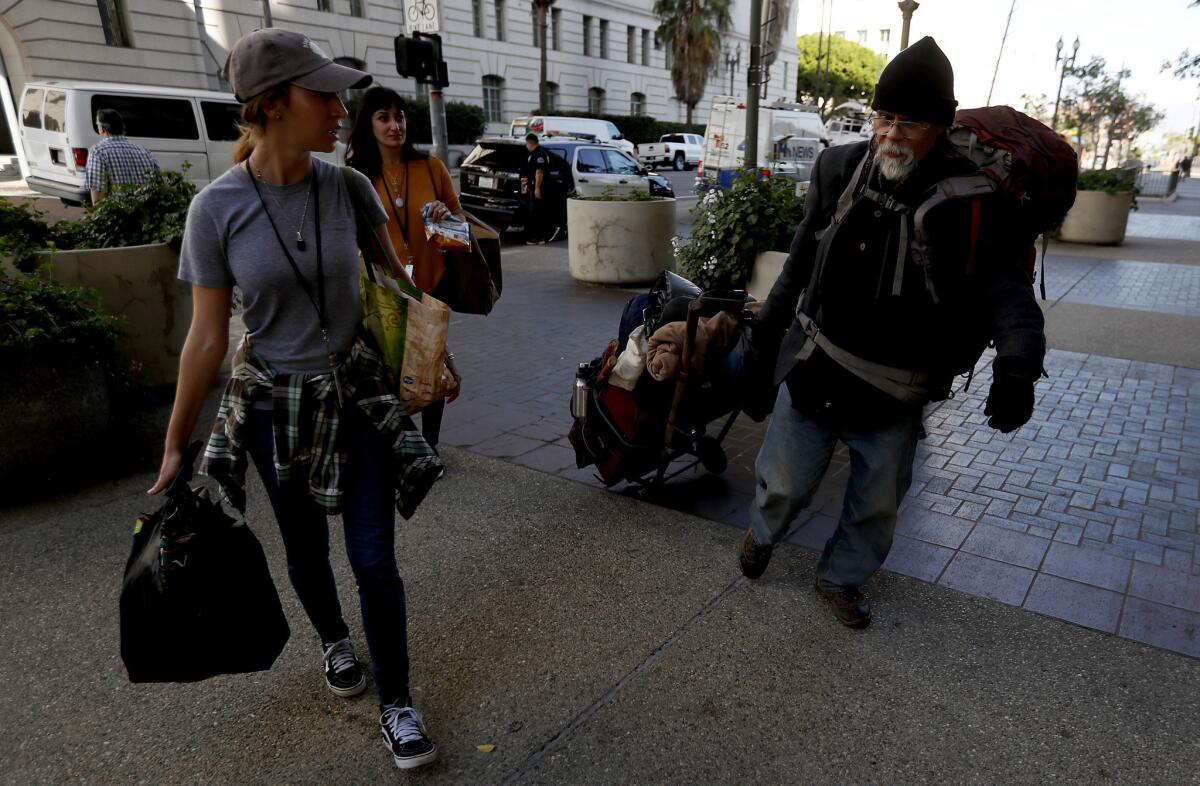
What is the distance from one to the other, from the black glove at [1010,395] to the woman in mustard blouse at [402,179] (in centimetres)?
233

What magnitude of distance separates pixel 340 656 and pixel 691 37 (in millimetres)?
49411

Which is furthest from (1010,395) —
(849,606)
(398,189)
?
(398,189)

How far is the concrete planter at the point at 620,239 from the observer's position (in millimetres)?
9484

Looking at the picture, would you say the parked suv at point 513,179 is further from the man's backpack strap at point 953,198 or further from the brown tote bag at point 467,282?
the man's backpack strap at point 953,198

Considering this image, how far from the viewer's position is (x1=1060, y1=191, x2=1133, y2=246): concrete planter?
13.2m

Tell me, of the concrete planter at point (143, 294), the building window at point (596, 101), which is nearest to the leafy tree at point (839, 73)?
the building window at point (596, 101)

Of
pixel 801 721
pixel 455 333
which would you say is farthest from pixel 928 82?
pixel 455 333

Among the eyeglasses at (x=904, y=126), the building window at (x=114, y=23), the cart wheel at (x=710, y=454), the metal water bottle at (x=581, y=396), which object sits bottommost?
the cart wheel at (x=710, y=454)

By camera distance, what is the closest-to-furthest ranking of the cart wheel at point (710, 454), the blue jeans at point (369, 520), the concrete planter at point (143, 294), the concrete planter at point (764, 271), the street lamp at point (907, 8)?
the blue jeans at point (369, 520) → the cart wheel at point (710, 454) → the concrete planter at point (143, 294) → the concrete planter at point (764, 271) → the street lamp at point (907, 8)

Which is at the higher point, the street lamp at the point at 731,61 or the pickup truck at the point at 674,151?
the street lamp at the point at 731,61

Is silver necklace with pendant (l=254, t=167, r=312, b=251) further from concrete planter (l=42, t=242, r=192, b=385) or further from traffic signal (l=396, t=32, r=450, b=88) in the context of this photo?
traffic signal (l=396, t=32, r=450, b=88)

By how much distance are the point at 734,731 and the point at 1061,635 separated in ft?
4.33

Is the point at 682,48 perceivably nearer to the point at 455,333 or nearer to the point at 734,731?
the point at 455,333

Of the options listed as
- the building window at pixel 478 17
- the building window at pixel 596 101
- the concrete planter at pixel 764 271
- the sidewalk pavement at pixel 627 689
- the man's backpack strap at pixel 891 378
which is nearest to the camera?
the sidewalk pavement at pixel 627 689
